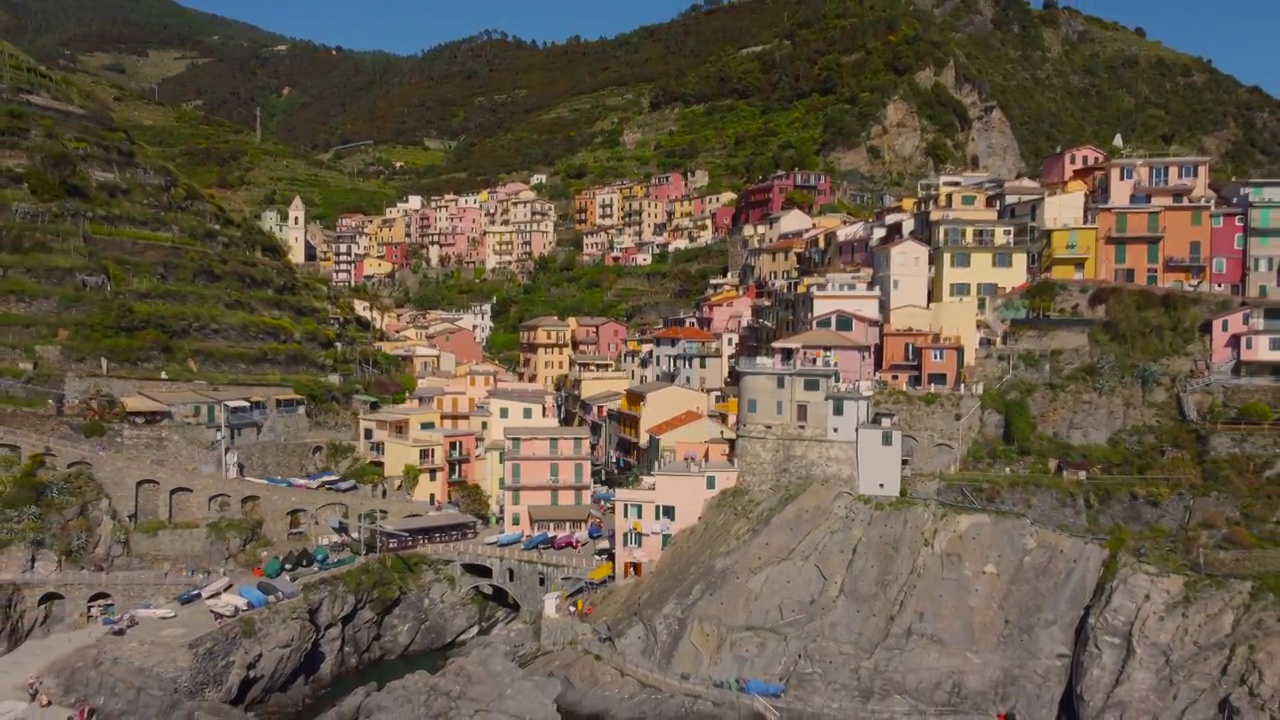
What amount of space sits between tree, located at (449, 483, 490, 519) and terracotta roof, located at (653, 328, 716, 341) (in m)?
10.9

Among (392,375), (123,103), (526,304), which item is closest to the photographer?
(392,375)

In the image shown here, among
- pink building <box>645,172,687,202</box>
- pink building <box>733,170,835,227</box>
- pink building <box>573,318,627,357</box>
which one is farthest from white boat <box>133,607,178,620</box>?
pink building <box>645,172,687,202</box>

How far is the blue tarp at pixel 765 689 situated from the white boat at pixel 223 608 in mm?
14670

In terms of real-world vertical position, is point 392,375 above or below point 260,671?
above

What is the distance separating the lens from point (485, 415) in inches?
1852

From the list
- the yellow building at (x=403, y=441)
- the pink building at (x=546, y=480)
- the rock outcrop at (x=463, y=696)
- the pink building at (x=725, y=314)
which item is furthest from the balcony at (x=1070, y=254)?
the yellow building at (x=403, y=441)

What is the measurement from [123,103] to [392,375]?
6522 centimetres

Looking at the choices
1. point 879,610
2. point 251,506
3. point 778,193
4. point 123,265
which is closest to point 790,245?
point 778,193

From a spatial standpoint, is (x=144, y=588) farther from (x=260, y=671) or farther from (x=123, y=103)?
(x=123, y=103)

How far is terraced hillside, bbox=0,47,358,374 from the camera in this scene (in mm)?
45938

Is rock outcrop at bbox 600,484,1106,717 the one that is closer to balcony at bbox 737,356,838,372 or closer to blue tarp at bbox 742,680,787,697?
blue tarp at bbox 742,680,787,697

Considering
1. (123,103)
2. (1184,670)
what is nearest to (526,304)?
(1184,670)

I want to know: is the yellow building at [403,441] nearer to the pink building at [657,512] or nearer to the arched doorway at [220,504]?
the arched doorway at [220,504]

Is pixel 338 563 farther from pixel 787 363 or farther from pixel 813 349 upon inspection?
pixel 813 349
